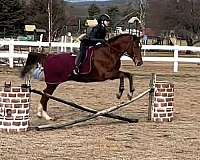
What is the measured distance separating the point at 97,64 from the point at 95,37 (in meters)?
0.55

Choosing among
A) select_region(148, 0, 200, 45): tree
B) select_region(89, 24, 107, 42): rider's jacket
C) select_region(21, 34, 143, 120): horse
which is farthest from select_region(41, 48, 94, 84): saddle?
select_region(148, 0, 200, 45): tree

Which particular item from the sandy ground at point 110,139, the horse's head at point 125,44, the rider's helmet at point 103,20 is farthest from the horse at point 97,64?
the sandy ground at point 110,139

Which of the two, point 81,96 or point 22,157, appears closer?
point 22,157

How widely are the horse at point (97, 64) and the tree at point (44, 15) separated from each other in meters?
51.0

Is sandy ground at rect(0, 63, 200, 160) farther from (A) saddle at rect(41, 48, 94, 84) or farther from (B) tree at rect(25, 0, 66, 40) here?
(B) tree at rect(25, 0, 66, 40)

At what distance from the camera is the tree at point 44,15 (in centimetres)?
6688

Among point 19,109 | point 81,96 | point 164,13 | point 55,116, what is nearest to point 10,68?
point 81,96

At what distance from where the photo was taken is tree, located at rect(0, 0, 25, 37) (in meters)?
63.9

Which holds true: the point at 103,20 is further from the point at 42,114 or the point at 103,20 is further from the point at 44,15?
the point at 44,15

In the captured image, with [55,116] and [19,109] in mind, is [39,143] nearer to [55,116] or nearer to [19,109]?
[19,109]

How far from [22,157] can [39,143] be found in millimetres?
1071

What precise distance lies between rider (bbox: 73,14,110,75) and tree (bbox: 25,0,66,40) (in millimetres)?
51165

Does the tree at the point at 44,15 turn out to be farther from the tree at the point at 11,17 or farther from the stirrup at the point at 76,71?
the stirrup at the point at 76,71

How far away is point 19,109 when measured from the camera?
9633 millimetres
